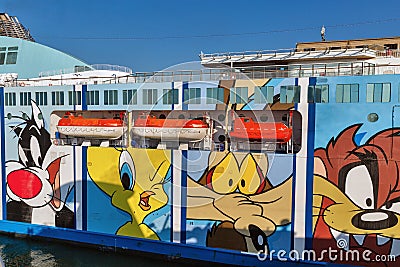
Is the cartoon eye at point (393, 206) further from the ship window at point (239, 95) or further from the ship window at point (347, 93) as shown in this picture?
the ship window at point (239, 95)

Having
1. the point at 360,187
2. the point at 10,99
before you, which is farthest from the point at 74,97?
the point at 360,187

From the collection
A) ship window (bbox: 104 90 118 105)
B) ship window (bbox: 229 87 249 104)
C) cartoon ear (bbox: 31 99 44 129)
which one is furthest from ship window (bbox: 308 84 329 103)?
cartoon ear (bbox: 31 99 44 129)

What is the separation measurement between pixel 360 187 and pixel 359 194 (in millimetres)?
223

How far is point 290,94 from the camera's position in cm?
1170

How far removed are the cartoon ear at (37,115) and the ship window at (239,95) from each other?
26.8 feet

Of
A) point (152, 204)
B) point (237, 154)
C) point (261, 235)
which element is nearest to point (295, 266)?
point (261, 235)

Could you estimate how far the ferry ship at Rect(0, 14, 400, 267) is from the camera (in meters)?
10.9

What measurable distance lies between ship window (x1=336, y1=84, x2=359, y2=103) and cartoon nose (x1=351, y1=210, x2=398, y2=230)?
3.56 meters

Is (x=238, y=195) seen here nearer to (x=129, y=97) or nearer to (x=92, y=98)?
(x=129, y=97)

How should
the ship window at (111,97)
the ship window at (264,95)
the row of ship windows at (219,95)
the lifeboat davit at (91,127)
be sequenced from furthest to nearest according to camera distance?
the lifeboat davit at (91,127) < the ship window at (111,97) < the ship window at (264,95) < the row of ship windows at (219,95)

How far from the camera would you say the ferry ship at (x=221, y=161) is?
10914mm

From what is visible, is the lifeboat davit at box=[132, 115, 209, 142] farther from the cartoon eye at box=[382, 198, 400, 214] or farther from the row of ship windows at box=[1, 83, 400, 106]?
the cartoon eye at box=[382, 198, 400, 214]

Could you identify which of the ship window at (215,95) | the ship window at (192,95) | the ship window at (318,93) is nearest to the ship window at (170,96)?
the ship window at (192,95)

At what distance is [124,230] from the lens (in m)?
13.3
